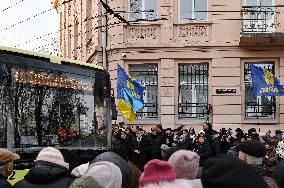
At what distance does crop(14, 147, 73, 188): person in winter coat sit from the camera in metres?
5.48

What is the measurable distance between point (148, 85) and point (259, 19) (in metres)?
5.18

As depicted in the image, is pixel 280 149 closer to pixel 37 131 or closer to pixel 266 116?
pixel 37 131

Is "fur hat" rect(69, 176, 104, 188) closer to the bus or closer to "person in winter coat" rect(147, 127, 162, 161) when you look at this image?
the bus

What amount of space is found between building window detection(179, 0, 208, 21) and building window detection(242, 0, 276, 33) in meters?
1.64

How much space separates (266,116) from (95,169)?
21455mm

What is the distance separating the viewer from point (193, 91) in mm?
25609

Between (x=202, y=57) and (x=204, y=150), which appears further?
(x=202, y=57)

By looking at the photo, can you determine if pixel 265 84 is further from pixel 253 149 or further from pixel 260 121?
pixel 253 149

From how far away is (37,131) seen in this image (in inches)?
407

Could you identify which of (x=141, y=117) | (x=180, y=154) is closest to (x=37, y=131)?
(x=180, y=154)

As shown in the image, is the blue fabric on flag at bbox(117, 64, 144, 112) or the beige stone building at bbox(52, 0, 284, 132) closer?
the blue fabric on flag at bbox(117, 64, 144, 112)

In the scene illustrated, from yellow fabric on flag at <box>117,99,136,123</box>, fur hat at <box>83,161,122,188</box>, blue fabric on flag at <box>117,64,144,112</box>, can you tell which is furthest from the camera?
blue fabric on flag at <box>117,64,144,112</box>

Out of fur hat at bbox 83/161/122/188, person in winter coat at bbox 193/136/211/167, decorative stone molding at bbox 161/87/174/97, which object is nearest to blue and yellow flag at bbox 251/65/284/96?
decorative stone molding at bbox 161/87/174/97

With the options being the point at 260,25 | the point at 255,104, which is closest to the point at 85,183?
the point at 255,104
